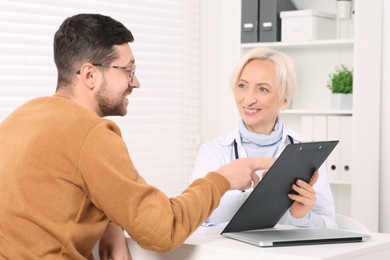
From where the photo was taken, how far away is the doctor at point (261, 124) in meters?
2.90

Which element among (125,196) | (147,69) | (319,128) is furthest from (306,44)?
(125,196)

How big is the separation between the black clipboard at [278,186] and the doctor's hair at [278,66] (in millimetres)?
927

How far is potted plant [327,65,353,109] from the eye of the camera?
4504 mm

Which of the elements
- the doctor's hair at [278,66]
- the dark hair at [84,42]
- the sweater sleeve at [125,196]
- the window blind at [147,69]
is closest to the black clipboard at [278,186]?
the sweater sleeve at [125,196]

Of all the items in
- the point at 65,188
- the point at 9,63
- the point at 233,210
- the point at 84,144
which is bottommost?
the point at 233,210

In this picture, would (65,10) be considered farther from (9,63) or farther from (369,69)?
(369,69)

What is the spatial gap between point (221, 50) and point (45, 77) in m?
1.35

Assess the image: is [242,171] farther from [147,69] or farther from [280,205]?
[147,69]

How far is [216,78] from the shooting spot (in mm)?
5188

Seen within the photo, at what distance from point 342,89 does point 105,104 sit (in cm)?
266

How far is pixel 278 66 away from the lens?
3143mm

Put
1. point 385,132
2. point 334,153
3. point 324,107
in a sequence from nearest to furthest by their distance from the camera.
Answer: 1. point 385,132
2. point 334,153
3. point 324,107

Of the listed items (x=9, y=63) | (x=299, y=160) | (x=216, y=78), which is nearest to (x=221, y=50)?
(x=216, y=78)

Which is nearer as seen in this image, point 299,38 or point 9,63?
point 9,63
